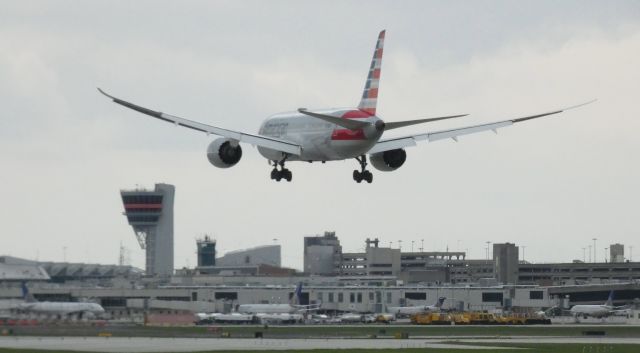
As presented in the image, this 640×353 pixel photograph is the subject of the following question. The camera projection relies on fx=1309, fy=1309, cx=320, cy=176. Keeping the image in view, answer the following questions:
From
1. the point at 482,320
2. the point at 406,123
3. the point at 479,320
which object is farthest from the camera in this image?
the point at 482,320

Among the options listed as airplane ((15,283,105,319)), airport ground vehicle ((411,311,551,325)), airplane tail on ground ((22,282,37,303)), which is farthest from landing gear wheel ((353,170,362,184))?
airport ground vehicle ((411,311,551,325))

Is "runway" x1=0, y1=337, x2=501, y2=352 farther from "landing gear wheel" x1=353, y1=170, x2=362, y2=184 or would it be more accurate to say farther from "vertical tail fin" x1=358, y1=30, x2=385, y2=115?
"vertical tail fin" x1=358, y1=30, x2=385, y2=115

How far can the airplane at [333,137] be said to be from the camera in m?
97.0

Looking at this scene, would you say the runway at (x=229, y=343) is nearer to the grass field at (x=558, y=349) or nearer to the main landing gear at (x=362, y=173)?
the grass field at (x=558, y=349)

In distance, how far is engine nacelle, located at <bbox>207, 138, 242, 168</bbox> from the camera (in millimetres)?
105188

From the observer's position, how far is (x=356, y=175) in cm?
10319

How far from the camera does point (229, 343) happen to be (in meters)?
119

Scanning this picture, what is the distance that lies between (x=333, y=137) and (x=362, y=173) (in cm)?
527

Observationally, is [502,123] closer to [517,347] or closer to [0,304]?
[517,347]

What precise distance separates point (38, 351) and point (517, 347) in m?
43.6

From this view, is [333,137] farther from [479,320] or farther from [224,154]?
[479,320]

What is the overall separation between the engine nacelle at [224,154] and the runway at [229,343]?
15.2 metres

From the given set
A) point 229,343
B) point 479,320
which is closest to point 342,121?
point 229,343

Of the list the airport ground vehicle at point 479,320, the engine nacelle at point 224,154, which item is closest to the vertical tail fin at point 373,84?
the engine nacelle at point 224,154
